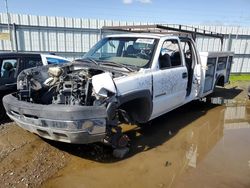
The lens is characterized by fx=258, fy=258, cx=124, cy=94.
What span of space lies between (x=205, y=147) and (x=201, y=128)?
3.90 feet

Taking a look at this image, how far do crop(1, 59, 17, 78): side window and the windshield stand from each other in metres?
1.88

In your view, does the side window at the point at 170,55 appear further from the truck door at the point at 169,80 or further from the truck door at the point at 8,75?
the truck door at the point at 8,75

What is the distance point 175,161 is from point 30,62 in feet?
13.9

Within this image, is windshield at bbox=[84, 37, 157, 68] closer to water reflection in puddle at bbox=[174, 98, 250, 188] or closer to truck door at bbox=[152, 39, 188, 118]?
truck door at bbox=[152, 39, 188, 118]

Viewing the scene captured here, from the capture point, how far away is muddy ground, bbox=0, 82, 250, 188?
3.78 meters

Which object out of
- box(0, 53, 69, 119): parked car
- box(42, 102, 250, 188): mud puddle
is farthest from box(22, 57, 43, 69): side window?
box(42, 102, 250, 188): mud puddle

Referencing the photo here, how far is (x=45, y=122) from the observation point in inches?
148

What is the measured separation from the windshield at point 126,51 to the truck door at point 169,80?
12.2 inches

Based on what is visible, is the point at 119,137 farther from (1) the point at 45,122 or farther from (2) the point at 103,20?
(2) the point at 103,20

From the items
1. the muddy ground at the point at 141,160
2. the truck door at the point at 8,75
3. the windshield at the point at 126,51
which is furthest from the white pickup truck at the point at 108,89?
the truck door at the point at 8,75

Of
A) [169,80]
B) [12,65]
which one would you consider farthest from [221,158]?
[12,65]

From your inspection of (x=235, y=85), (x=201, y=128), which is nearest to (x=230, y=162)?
(x=201, y=128)

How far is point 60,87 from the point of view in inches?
171

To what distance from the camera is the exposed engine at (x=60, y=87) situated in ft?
12.9
